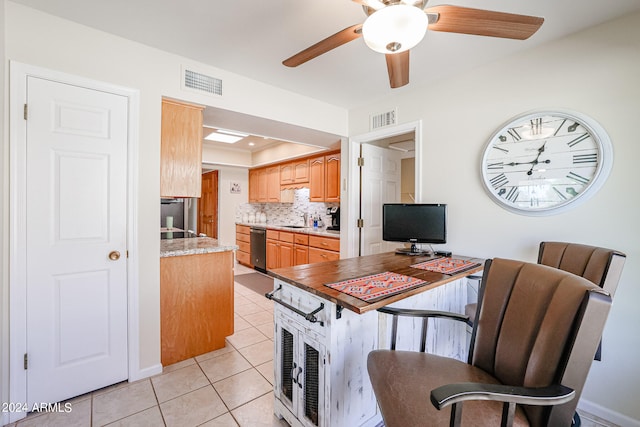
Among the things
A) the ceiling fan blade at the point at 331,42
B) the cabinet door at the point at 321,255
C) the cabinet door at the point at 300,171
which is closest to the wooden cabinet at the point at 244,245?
the cabinet door at the point at 300,171

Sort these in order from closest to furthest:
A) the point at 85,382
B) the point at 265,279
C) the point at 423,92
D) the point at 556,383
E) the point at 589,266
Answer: the point at 556,383 < the point at 589,266 < the point at 85,382 < the point at 423,92 < the point at 265,279

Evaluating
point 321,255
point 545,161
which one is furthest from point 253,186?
point 545,161

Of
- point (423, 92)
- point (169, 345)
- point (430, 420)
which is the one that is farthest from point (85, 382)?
point (423, 92)

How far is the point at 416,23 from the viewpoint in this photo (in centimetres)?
112

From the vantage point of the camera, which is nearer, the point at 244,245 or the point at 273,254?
the point at 273,254

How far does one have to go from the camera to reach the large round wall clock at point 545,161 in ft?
5.89

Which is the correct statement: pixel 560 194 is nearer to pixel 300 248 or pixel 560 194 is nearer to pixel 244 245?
pixel 300 248

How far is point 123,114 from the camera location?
1974mm

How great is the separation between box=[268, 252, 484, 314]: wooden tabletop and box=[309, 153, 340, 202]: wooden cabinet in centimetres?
221

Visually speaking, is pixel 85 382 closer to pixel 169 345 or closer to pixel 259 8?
pixel 169 345

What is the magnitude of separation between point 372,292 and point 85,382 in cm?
206

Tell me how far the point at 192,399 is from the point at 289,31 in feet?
8.39

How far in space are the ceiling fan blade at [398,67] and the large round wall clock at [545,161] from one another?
3.34ft

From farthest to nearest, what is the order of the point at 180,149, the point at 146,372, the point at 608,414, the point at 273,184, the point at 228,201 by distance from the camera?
the point at 228,201 < the point at 273,184 < the point at 180,149 < the point at 146,372 < the point at 608,414
